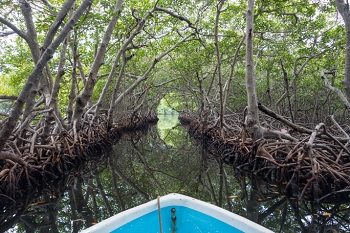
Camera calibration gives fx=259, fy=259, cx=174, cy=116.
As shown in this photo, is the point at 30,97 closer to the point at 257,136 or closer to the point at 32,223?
the point at 32,223

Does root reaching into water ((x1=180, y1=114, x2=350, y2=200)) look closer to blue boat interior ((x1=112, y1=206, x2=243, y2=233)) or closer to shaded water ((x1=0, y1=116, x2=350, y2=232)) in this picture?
shaded water ((x1=0, y1=116, x2=350, y2=232))

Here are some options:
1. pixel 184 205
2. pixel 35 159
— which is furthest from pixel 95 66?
pixel 184 205

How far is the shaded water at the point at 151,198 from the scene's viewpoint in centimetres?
334

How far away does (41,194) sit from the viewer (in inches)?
171

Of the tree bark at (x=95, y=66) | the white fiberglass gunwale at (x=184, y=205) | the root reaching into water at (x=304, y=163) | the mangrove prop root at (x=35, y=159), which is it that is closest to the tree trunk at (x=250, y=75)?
the root reaching into water at (x=304, y=163)

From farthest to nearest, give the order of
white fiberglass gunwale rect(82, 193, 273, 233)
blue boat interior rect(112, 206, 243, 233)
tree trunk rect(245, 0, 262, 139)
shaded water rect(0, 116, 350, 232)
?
tree trunk rect(245, 0, 262, 139), shaded water rect(0, 116, 350, 232), blue boat interior rect(112, 206, 243, 233), white fiberglass gunwale rect(82, 193, 273, 233)

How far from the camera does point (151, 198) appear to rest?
441cm

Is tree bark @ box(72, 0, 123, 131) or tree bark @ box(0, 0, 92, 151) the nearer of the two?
tree bark @ box(0, 0, 92, 151)

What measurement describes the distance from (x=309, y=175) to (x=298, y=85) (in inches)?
383

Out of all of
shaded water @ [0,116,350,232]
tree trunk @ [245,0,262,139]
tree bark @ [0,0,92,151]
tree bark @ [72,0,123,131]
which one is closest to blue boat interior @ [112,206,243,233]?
shaded water @ [0,116,350,232]

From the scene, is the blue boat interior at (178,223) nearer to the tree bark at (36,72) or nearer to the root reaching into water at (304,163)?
the tree bark at (36,72)

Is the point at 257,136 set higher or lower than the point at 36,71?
lower

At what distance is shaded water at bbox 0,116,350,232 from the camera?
3.34 m

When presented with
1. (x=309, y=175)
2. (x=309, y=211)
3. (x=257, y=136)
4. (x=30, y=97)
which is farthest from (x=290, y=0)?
(x=30, y=97)
